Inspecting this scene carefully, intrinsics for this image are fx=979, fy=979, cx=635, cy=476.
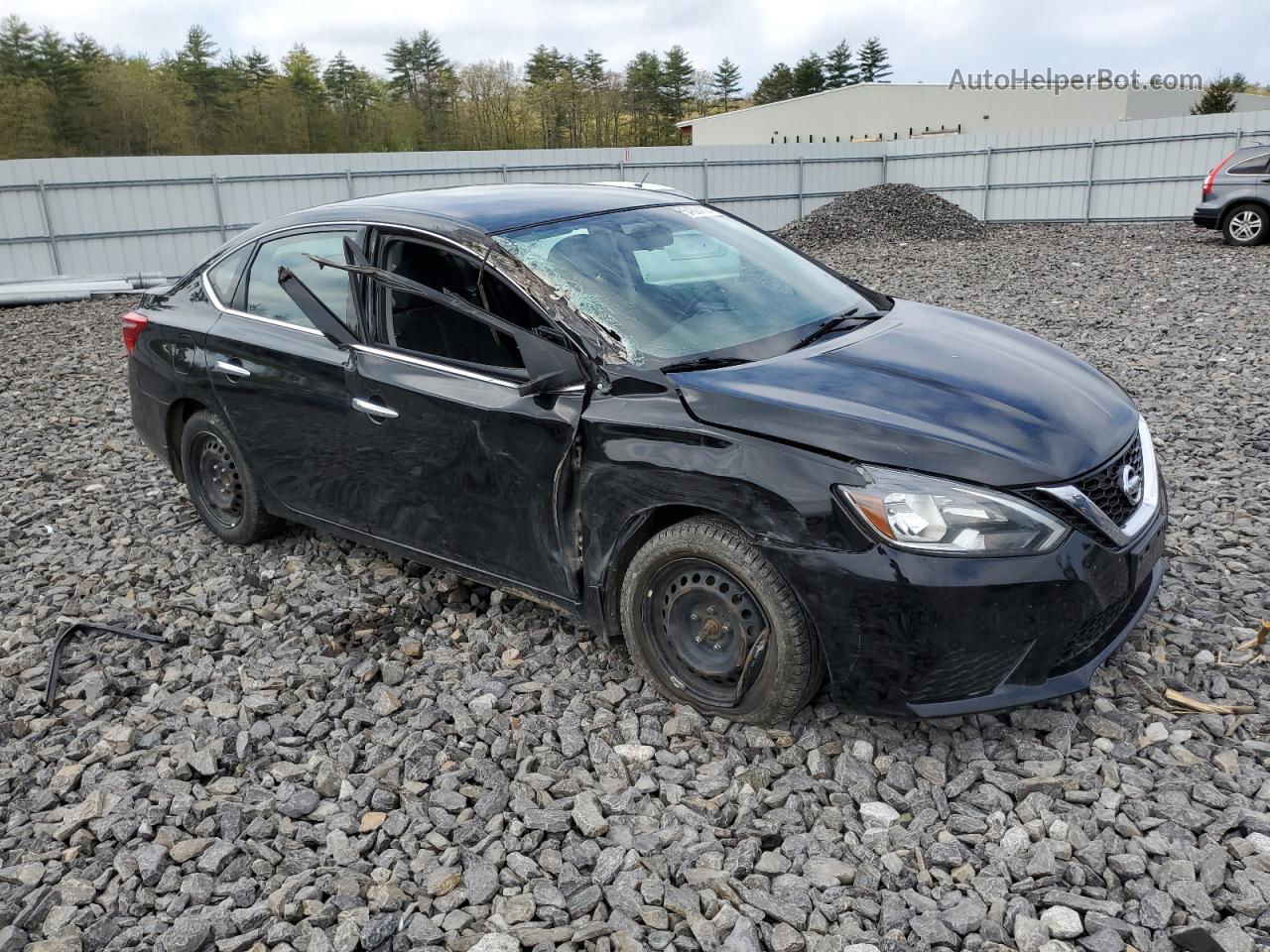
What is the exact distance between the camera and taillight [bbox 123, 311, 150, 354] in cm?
502

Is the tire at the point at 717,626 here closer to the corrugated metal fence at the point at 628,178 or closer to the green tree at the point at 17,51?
the corrugated metal fence at the point at 628,178

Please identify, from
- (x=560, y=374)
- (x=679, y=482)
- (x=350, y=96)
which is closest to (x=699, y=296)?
(x=560, y=374)

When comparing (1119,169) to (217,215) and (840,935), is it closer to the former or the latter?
(217,215)

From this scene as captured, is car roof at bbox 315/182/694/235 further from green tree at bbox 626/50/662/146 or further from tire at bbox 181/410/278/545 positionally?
green tree at bbox 626/50/662/146

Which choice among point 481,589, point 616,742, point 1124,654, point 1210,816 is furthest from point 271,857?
point 1124,654

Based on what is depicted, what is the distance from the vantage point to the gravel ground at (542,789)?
2.46m

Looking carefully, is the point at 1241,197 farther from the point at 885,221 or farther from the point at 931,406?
the point at 931,406

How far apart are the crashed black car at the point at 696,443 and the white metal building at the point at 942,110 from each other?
149 feet

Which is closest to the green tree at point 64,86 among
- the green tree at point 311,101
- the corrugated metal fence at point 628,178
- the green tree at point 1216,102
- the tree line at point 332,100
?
the tree line at point 332,100

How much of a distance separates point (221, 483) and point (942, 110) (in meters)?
50.6

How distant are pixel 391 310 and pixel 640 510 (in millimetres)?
1417

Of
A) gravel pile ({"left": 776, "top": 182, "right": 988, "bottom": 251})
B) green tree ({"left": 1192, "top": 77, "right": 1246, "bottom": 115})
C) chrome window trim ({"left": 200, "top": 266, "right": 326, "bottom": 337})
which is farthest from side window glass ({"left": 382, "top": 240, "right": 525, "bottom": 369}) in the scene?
green tree ({"left": 1192, "top": 77, "right": 1246, "bottom": 115})

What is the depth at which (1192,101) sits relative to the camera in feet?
157

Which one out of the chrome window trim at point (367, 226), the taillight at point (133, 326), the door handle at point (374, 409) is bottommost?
the door handle at point (374, 409)
